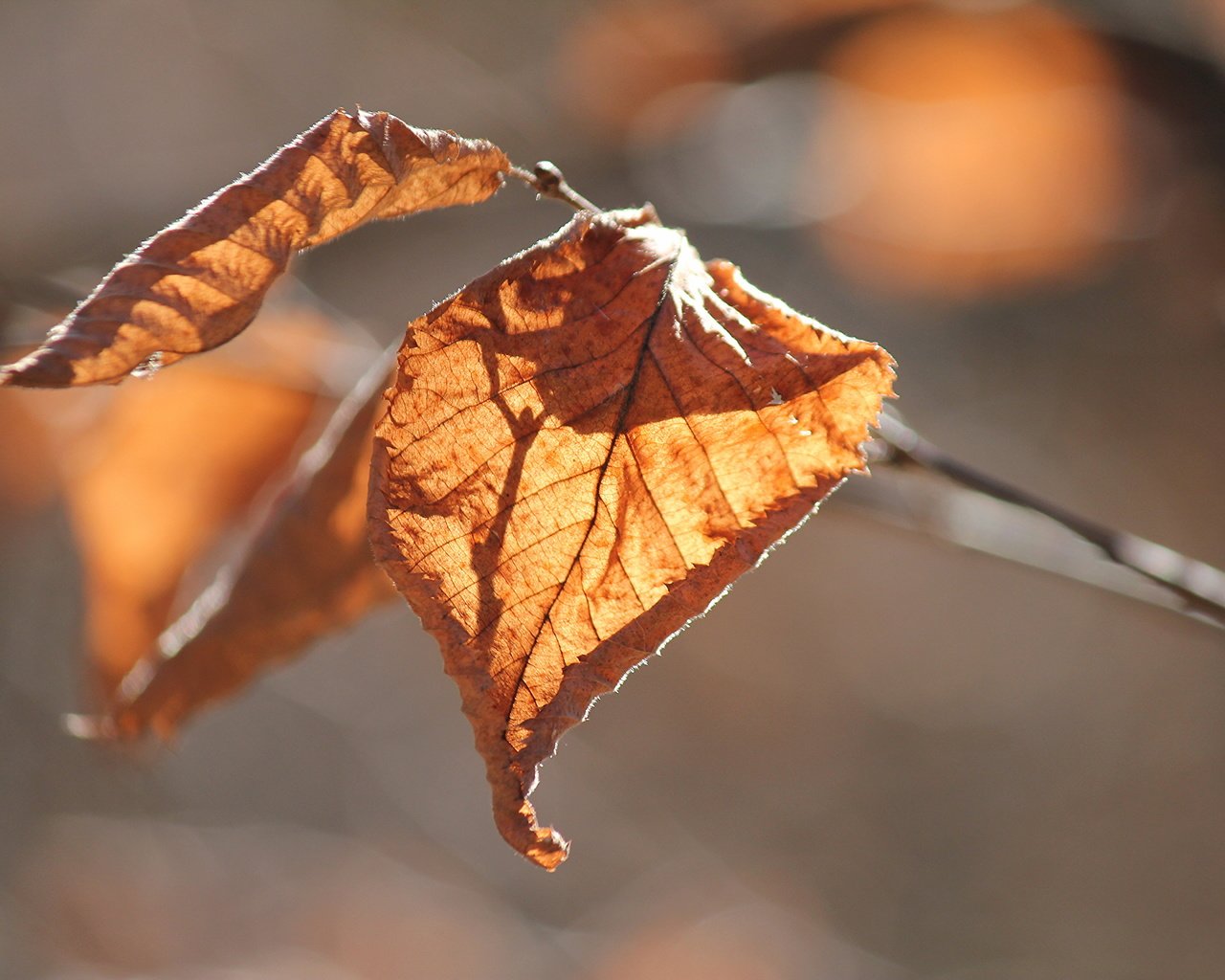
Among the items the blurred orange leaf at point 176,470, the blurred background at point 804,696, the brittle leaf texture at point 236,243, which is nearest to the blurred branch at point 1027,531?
the brittle leaf texture at point 236,243

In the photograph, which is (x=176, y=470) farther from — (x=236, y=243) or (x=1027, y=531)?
(x=1027, y=531)

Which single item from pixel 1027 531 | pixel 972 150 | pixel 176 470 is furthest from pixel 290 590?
pixel 972 150

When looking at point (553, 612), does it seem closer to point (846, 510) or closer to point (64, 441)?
point (846, 510)

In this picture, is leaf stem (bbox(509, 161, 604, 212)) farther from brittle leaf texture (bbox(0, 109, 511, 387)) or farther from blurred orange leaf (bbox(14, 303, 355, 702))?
blurred orange leaf (bbox(14, 303, 355, 702))

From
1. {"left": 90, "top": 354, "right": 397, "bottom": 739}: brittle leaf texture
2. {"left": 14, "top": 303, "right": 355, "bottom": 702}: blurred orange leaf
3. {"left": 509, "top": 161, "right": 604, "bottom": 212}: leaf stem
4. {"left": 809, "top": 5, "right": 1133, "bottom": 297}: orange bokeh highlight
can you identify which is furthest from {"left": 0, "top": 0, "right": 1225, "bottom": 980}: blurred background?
{"left": 509, "top": 161, "right": 604, "bottom": 212}: leaf stem

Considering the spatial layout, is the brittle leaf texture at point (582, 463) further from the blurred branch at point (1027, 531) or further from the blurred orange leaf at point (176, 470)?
the blurred orange leaf at point (176, 470)
